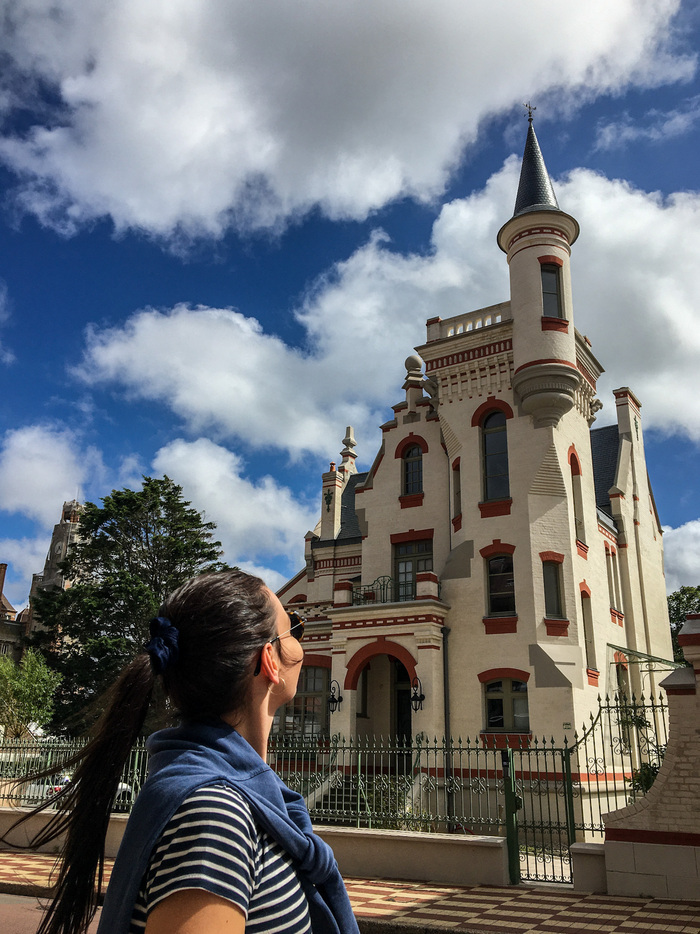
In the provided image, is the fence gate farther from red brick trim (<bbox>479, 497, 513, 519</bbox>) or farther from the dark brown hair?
the dark brown hair

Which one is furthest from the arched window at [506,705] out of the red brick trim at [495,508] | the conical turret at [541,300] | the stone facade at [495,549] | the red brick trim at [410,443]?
the red brick trim at [410,443]

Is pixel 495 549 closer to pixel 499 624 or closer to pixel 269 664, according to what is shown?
pixel 499 624

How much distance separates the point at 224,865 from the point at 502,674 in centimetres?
2011

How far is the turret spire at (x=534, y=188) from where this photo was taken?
23.1 m

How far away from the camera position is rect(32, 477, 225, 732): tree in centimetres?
2780

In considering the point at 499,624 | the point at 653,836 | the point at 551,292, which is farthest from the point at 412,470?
the point at 653,836

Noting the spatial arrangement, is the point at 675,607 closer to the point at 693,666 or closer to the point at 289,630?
the point at 693,666

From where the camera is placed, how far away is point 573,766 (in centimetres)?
1842

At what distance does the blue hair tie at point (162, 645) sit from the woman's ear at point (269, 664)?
23cm

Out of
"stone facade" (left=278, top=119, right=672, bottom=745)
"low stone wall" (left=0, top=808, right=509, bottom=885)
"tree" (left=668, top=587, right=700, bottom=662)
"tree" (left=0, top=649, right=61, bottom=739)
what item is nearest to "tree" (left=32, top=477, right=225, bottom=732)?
"tree" (left=0, top=649, right=61, bottom=739)

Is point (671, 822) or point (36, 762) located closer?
point (671, 822)

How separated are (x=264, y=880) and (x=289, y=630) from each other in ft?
2.24

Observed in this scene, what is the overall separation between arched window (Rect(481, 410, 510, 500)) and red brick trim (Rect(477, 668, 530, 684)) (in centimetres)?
504

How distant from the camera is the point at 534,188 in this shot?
2361 cm
